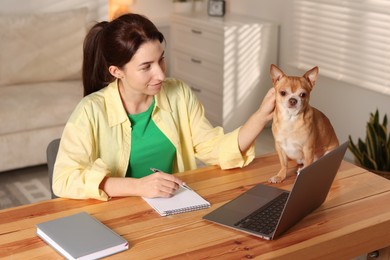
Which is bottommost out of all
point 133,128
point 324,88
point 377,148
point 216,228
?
point 377,148

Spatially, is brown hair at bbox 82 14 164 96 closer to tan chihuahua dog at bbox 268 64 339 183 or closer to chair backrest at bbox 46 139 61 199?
chair backrest at bbox 46 139 61 199

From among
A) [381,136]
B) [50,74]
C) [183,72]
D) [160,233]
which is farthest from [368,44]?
[160,233]

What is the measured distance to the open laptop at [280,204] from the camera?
169 cm

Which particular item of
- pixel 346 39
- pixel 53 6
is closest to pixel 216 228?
pixel 346 39

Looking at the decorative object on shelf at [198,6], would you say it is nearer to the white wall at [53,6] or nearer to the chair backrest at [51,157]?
the white wall at [53,6]

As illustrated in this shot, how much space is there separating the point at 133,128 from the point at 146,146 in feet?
0.23

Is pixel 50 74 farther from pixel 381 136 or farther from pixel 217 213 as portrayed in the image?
pixel 217 213

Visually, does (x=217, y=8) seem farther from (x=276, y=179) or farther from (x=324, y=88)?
(x=276, y=179)

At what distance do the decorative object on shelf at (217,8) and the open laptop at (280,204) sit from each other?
3195 mm

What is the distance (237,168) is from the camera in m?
2.19

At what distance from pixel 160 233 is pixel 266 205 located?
0.32 m

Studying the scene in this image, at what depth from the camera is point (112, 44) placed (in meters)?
2.10

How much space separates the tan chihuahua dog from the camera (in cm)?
187

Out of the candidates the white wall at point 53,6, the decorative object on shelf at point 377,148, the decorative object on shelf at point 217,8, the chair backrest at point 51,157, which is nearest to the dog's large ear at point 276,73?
the chair backrest at point 51,157
